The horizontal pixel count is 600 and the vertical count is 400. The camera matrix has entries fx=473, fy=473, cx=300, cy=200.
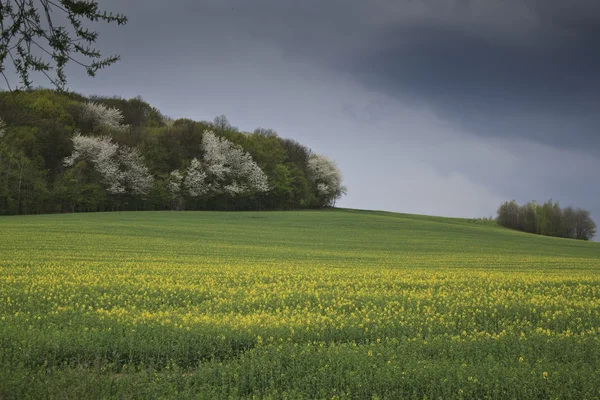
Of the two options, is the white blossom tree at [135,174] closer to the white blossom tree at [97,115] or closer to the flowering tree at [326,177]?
the white blossom tree at [97,115]

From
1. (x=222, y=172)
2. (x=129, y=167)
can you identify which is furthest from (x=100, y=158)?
(x=222, y=172)

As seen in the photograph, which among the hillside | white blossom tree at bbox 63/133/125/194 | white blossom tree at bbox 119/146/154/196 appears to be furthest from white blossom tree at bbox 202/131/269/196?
white blossom tree at bbox 63/133/125/194

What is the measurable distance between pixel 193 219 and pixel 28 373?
174 feet

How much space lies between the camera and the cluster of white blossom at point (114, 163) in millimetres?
72062

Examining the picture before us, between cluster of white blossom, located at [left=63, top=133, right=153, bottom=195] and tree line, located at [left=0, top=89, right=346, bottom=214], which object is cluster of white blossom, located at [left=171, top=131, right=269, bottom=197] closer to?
tree line, located at [left=0, top=89, right=346, bottom=214]

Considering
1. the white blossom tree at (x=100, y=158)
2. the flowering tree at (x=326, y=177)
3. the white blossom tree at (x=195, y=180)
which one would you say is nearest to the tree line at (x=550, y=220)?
the flowering tree at (x=326, y=177)

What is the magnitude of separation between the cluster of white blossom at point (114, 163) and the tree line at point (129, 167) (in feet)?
0.49

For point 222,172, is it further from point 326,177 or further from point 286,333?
point 286,333

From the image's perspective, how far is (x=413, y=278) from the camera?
2023 centimetres

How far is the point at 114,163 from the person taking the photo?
241 ft

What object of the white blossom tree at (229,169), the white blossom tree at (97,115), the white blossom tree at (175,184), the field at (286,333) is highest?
the white blossom tree at (97,115)

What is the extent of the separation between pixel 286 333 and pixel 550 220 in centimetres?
10218

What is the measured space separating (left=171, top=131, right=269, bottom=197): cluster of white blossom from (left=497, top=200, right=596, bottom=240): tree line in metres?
53.6

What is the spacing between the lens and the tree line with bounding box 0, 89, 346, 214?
65.2 m
